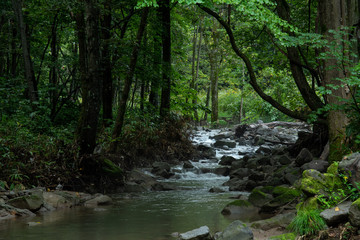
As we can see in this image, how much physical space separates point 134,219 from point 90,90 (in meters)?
3.82

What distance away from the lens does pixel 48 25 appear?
1298cm

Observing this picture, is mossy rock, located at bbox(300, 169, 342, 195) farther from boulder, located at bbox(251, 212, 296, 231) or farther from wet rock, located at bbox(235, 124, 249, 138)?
wet rock, located at bbox(235, 124, 249, 138)

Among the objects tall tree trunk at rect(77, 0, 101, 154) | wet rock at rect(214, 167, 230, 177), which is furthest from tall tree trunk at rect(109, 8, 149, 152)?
wet rock at rect(214, 167, 230, 177)

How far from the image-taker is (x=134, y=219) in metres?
6.47

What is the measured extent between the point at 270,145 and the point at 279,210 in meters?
13.3

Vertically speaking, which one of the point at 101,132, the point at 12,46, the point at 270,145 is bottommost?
the point at 270,145

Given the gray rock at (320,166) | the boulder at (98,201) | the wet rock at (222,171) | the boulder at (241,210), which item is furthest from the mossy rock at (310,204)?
the wet rock at (222,171)

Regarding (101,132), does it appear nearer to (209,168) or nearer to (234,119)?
(209,168)

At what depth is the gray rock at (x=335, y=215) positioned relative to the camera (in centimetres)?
430

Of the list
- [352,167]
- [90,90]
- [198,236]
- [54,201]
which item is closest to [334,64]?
[352,167]

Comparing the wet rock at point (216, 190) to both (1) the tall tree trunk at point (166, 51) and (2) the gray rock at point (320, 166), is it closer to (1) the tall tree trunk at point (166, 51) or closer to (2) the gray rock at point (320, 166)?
(2) the gray rock at point (320, 166)

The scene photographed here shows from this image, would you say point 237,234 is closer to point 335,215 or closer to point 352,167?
point 335,215

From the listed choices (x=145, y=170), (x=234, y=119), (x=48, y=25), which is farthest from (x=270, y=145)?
(x=234, y=119)

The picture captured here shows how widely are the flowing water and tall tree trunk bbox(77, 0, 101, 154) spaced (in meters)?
1.60
